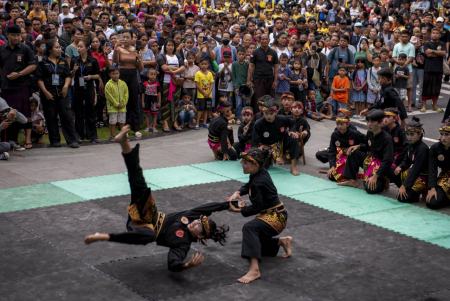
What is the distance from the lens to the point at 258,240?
5715 millimetres

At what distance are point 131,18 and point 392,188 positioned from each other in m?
8.21

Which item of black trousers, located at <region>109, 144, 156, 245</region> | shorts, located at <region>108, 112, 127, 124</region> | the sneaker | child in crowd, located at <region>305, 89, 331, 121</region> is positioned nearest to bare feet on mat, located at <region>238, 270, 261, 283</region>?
black trousers, located at <region>109, 144, 156, 245</region>

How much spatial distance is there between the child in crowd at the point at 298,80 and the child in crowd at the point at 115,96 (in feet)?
14.2

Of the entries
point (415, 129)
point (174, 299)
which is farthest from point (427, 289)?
point (415, 129)

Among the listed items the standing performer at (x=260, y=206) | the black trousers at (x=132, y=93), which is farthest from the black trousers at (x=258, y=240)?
the black trousers at (x=132, y=93)

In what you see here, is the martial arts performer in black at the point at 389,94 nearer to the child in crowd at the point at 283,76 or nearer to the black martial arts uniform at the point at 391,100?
the black martial arts uniform at the point at 391,100

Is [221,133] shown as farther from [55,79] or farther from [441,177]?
[441,177]

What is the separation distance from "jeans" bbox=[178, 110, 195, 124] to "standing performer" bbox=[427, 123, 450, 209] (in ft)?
21.2

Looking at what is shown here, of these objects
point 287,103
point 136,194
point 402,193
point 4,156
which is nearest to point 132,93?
point 4,156

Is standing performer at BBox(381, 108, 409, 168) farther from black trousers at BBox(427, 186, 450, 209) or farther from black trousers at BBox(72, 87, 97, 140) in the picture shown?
black trousers at BBox(72, 87, 97, 140)

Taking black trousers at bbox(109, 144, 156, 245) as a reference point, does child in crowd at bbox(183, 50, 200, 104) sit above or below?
above

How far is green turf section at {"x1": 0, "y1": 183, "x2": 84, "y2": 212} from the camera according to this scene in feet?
25.6

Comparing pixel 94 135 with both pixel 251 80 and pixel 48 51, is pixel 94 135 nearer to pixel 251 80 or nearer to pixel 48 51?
pixel 48 51

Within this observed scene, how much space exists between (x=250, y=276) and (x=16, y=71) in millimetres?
7337
